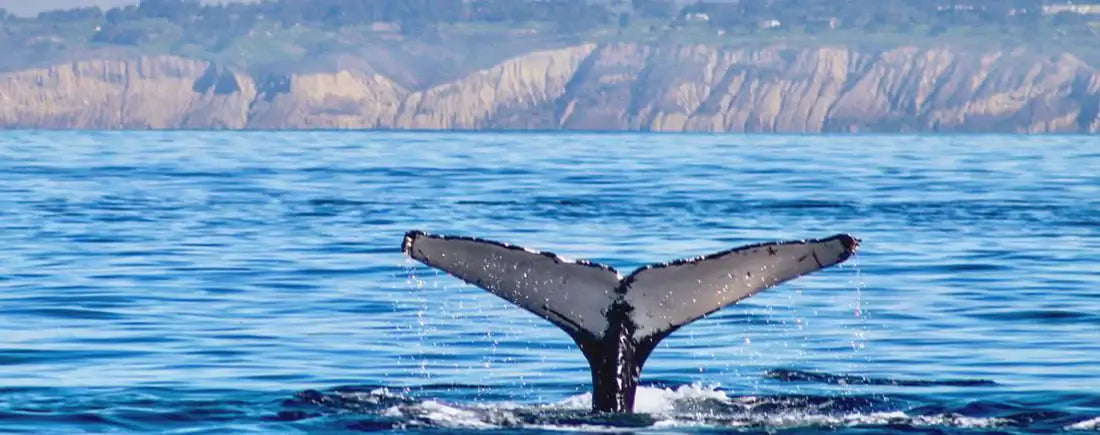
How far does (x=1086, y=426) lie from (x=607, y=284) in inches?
132

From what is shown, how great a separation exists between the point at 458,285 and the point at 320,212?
49.8 ft

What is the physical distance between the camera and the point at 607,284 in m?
9.95

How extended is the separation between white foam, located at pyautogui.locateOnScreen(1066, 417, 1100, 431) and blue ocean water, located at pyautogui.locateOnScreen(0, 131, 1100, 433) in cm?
2

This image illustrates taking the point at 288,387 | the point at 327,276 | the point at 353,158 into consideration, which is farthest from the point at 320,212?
the point at 353,158

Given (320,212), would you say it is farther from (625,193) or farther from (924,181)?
(924,181)

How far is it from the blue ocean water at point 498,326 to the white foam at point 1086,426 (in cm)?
2

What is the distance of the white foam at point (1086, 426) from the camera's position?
11359mm

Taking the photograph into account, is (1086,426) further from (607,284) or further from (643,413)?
(607,284)

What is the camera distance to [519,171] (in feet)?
213

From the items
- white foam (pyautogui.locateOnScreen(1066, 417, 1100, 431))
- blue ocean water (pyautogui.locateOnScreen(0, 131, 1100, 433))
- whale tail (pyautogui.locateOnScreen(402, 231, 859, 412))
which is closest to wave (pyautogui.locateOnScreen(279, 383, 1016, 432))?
blue ocean water (pyautogui.locateOnScreen(0, 131, 1100, 433))

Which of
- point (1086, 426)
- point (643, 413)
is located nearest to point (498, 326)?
point (643, 413)

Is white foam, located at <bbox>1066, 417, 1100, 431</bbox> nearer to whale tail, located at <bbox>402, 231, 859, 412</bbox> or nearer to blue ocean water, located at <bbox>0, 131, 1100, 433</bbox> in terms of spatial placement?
blue ocean water, located at <bbox>0, 131, 1100, 433</bbox>

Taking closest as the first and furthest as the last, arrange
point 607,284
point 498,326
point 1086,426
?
point 607,284
point 1086,426
point 498,326

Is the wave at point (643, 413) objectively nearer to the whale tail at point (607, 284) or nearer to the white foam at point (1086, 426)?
the white foam at point (1086, 426)
